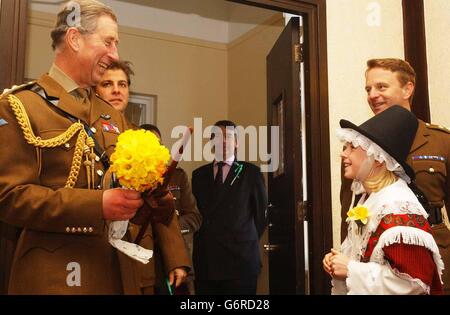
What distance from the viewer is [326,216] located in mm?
2645

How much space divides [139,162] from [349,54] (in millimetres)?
1913

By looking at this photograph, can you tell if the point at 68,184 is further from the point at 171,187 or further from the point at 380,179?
the point at 171,187

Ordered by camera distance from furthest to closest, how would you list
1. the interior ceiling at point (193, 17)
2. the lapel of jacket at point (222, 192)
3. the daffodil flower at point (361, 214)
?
1. the interior ceiling at point (193, 17)
2. the lapel of jacket at point (222, 192)
3. the daffodil flower at point (361, 214)

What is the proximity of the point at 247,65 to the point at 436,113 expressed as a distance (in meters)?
2.31

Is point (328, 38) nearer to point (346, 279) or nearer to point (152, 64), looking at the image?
point (346, 279)

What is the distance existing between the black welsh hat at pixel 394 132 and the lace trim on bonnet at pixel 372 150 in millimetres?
20

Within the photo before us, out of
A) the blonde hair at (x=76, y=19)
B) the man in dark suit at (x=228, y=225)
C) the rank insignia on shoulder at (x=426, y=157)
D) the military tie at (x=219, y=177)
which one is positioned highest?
the blonde hair at (x=76, y=19)

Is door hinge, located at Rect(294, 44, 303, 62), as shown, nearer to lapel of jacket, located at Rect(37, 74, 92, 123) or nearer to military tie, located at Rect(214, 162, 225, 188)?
military tie, located at Rect(214, 162, 225, 188)

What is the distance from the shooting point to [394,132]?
179 centimetres

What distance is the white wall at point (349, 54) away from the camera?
275cm


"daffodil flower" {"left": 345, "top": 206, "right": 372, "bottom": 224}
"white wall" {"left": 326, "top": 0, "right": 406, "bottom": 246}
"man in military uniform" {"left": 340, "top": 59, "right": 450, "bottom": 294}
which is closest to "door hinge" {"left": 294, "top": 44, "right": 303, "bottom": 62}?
"white wall" {"left": 326, "top": 0, "right": 406, "bottom": 246}

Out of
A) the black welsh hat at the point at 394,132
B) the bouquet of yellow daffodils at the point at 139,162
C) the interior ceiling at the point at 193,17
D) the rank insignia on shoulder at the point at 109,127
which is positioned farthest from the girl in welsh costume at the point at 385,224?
the interior ceiling at the point at 193,17

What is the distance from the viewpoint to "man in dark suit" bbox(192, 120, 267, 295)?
367 cm

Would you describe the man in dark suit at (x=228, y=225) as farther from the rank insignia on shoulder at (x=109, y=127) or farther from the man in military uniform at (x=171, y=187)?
A: the rank insignia on shoulder at (x=109, y=127)
